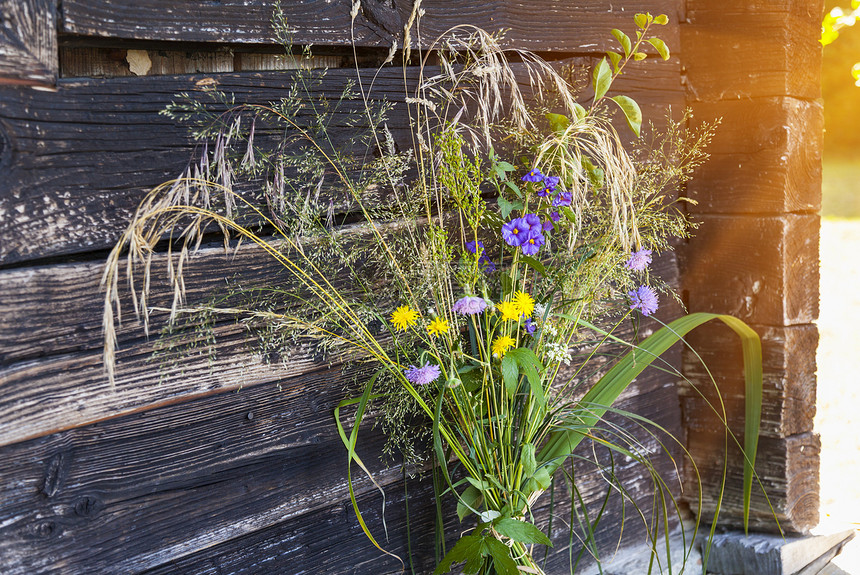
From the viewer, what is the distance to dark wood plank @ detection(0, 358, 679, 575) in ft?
3.76

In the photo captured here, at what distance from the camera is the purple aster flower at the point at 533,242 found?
1253 millimetres

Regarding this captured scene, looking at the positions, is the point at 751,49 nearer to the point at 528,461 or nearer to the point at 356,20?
the point at 356,20

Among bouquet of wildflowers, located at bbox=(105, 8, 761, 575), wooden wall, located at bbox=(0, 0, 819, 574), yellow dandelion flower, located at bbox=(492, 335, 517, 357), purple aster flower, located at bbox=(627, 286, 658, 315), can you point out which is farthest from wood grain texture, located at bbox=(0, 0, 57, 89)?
purple aster flower, located at bbox=(627, 286, 658, 315)

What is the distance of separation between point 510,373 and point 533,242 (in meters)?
0.25

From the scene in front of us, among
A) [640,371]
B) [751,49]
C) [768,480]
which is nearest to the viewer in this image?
[640,371]

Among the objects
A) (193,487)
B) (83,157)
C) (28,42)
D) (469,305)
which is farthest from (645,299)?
(28,42)

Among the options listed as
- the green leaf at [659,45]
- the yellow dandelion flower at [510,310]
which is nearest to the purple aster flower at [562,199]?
the yellow dandelion flower at [510,310]

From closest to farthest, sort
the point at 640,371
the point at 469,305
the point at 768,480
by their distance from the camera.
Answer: the point at 469,305 → the point at 640,371 → the point at 768,480

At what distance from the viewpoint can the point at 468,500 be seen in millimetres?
1394

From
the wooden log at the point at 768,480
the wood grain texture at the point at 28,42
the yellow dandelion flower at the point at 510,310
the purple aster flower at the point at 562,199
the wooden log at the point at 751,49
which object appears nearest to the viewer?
the wood grain texture at the point at 28,42

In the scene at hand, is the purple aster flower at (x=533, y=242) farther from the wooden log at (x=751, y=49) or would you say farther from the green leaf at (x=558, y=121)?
the wooden log at (x=751, y=49)

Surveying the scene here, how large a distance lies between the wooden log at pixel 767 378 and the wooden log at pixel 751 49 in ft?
2.44

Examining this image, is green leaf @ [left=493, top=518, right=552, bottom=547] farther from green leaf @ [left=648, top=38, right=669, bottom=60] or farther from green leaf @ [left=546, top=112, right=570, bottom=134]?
green leaf @ [left=648, top=38, right=669, bottom=60]

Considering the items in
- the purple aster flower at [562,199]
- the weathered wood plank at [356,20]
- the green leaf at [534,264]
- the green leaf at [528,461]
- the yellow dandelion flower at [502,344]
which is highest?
the weathered wood plank at [356,20]
